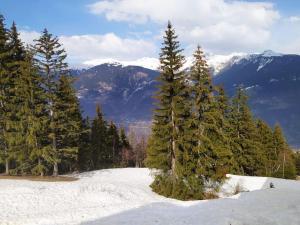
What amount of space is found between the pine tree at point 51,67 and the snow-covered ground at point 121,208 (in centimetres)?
911

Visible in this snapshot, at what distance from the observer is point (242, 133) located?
60.7m

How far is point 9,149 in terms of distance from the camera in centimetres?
4153

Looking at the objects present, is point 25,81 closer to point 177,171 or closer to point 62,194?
point 62,194

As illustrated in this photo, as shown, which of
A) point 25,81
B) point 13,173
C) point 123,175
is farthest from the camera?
point 123,175

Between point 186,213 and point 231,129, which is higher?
point 231,129

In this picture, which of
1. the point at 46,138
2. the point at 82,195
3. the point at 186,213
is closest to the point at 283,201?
the point at 186,213

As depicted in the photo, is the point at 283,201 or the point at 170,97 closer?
the point at 283,201

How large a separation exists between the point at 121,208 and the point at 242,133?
37649 mm

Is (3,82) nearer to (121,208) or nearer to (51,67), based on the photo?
(51,67)

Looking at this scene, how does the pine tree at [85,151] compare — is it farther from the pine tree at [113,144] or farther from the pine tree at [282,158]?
the pine tree at [282,158]

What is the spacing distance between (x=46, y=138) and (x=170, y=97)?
15.0 metres

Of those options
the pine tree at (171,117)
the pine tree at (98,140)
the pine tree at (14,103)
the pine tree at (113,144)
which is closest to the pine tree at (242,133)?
the pine tree at (171,117)

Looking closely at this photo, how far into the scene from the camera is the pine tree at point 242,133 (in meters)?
59.6

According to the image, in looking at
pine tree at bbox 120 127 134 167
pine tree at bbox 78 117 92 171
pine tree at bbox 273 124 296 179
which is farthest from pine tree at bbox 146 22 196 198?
pine tree at bbox 120 127 134 167
